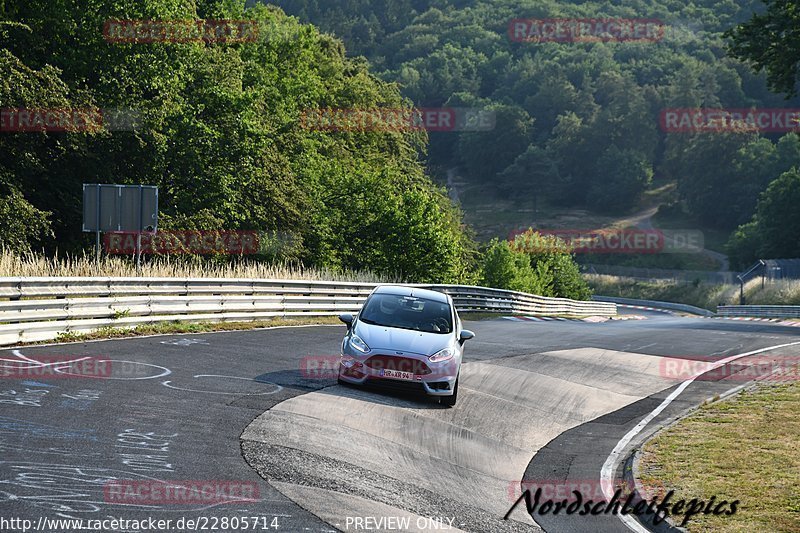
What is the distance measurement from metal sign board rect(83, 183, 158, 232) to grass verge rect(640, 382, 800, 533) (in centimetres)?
1498

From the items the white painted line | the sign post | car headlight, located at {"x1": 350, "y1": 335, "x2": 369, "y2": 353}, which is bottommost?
the white painted line

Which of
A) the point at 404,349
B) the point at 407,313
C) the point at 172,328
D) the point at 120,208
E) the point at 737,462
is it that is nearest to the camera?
the point at 737,462

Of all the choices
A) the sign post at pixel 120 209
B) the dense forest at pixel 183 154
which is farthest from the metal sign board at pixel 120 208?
the dense forest at pixel 183 154

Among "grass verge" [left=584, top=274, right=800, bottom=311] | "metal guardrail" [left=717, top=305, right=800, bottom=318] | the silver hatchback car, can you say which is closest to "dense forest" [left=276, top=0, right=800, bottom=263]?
"grass verge" [left=584, top=274, right=800, bottom=311]

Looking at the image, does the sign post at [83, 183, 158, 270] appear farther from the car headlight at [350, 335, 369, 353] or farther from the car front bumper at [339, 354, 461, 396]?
the car front bumper at [339, 354, 461, 396]

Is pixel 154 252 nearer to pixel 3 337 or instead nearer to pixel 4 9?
pixel 4 9

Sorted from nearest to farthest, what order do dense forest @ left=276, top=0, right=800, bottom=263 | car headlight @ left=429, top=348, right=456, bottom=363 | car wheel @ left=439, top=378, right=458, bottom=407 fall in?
car headlight @ left=429, top=348, right=456, bottom=363 < car wheel @ left=439, top=378, right=458, bottom=407 < dense forest @ left=276, top=0, right=800, bottom=263

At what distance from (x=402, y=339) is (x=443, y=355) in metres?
0.67

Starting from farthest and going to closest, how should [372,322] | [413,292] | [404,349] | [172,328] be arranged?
[172,328] → [413,292] → [372,322] → [404,349]

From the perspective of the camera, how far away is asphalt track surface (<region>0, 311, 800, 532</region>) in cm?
786

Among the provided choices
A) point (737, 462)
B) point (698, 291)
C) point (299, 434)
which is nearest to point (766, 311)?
point (698, 291)

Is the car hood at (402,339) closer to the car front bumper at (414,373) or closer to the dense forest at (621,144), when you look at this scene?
the car front bumper at (414,373)

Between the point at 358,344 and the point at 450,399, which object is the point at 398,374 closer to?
the point at 358,344

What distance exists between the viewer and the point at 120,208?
24.5 meters
